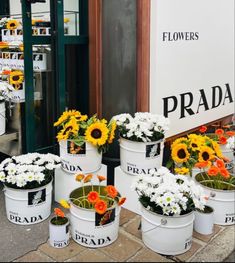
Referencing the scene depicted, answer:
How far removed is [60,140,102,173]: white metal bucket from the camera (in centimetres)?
338

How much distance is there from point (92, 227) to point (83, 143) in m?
0.81

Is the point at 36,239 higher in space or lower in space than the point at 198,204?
lower

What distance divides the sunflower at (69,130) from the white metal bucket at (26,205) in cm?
43

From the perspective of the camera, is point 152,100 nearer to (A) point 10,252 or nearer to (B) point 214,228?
(B) point 214,228

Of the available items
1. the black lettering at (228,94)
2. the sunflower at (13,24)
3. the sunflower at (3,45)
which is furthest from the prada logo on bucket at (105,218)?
the black lettering at (228,94)

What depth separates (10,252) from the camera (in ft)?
9.31

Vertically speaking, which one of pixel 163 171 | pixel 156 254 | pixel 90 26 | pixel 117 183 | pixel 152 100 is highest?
pixel 90 26

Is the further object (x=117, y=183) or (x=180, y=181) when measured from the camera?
(x=117, y=183)

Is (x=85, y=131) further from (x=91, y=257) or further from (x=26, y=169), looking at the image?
(x=91, y=257)

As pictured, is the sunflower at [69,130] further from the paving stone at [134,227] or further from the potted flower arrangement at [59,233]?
the paving stone at [134,227]

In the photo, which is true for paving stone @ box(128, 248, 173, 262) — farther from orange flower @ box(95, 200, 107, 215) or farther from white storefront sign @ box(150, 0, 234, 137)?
white storefront sign @ box(150, 0, 234, 137)

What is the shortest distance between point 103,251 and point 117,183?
2.88 feet

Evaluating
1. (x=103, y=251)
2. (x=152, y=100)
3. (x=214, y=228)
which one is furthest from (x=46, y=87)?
(x=214, y=228)

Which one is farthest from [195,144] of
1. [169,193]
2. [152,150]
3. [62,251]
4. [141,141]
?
[62,251]
